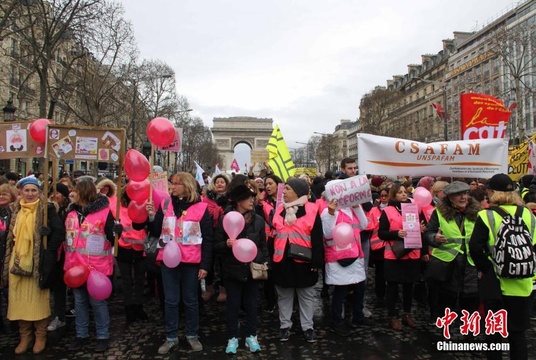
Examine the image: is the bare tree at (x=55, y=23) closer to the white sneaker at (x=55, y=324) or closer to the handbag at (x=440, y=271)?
the white sneaker at (x=55, y=324)

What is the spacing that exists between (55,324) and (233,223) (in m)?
2.78

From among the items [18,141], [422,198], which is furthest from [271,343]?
[18,141]

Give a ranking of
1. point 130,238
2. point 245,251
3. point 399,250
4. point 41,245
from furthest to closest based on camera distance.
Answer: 1. point 130,238
2. point 399,250
3. point 41,245
4. point 245,251

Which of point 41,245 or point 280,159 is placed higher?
point 280,159

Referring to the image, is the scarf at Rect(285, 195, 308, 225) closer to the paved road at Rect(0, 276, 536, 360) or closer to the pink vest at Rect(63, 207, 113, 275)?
the paved road at Rect(0, 276, 536, 360)

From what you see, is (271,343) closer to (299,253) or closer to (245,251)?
(299,253)

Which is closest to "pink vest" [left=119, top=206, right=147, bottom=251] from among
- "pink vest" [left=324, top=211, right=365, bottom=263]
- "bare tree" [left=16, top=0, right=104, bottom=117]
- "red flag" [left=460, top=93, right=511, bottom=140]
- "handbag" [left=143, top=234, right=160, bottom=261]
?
"handbag" [left=143, top=234, right=160, bottom=261]

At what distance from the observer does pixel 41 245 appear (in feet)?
15.4

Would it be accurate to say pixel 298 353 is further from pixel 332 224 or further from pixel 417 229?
pixel 417 229

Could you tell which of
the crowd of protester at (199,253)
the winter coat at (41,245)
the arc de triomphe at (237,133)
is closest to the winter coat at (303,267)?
the crowd of protester at (199,253)

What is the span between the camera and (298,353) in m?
4.61

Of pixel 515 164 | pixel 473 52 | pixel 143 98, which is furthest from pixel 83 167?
pixel 515 164

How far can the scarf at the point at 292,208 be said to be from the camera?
16.0 ft

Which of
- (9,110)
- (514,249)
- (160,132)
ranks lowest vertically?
(514,249)
